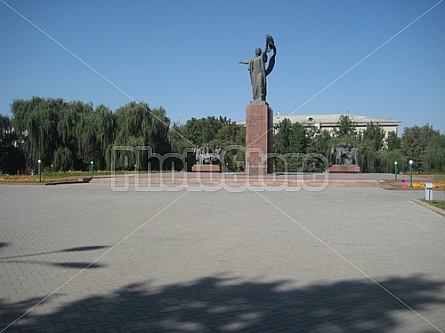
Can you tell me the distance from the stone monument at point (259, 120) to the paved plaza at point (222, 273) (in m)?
15.4

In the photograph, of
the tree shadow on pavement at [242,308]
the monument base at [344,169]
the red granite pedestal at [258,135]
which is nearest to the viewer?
the tree shadow on pavement at [242,308]

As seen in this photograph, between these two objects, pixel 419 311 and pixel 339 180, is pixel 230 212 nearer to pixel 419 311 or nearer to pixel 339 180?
pixel 419 311

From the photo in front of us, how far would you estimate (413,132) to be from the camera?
6812 centimetres

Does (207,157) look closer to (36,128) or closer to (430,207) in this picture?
(36,128)

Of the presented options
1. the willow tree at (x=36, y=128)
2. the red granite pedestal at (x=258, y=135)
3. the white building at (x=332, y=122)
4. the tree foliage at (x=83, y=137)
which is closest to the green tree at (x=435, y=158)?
the tree foliage at (x=83, y=137)

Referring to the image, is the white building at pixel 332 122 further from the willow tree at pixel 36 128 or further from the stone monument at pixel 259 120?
the stone monument at pixel 259 120

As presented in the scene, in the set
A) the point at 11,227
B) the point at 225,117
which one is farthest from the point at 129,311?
the point at 225,117

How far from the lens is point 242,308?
13.5ft

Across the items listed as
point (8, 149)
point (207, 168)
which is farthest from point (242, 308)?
point (8, 149)

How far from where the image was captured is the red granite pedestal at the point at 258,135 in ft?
84.7

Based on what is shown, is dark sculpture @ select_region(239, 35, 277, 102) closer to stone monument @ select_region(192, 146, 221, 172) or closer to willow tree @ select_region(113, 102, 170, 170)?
stone monument @ select_region(192, 146, 221, 172)

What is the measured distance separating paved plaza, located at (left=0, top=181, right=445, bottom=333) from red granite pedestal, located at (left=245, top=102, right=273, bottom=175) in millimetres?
15377

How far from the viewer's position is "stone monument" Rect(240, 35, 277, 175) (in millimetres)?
25859

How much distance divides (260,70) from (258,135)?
403 cm
